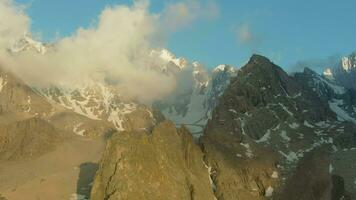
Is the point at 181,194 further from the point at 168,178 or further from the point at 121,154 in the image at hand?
the point at 121,154

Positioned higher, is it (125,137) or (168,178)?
(125,137)

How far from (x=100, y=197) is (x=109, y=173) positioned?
27.5ft

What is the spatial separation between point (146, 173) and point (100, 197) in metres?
14.5

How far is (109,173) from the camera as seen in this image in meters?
188

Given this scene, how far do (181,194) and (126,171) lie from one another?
19.1 metres

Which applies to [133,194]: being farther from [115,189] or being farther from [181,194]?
[181,194]

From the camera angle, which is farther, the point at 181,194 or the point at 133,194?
the point at 181,194

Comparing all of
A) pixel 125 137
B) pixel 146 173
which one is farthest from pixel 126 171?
pixel 125 137

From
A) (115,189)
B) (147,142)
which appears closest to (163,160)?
(147,142)

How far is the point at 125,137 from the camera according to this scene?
655ft

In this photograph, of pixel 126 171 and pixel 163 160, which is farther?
pixel 163 160

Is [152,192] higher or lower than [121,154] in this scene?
lower

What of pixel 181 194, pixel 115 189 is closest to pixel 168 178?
pixel 181 194

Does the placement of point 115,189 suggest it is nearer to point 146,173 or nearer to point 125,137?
point 146,173
